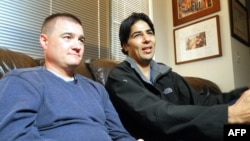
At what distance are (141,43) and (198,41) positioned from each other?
55.1 inches

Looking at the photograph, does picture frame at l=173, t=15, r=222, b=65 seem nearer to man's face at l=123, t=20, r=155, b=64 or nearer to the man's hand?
man's face at l=123, t=20, r=155, b=64

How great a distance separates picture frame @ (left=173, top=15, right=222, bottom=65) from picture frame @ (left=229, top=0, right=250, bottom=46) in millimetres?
165

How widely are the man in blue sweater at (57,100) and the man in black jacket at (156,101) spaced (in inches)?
4.6

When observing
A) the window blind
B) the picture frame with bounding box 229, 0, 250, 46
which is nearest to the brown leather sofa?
the window blind

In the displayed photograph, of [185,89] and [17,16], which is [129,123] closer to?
[185,89]

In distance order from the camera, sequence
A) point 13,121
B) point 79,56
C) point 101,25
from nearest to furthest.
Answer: point 13,121, point 79,56, point 101,25

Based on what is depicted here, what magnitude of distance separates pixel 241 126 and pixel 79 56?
730 mm

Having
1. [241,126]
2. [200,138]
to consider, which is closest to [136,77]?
[200,138]

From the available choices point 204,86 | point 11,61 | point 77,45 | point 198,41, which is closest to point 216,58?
point 198,41

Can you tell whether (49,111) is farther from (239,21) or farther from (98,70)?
(239,21)

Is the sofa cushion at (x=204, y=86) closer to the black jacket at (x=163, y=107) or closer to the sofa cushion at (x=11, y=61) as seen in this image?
the black jacket at (x=163, y=107)

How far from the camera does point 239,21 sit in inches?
114

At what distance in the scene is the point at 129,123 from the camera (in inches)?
54.0

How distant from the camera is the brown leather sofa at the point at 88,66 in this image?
125cm
